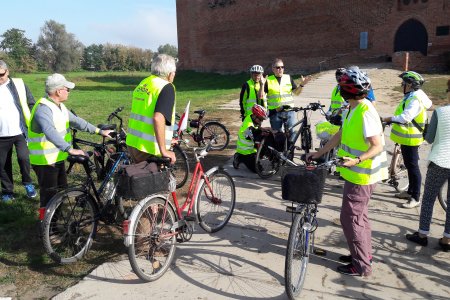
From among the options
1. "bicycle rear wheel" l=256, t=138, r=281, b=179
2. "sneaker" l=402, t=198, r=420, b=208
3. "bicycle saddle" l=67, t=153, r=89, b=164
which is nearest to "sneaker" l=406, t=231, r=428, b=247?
"sneaker" l=402, t=198, r=420, b=208

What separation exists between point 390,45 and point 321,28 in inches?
245

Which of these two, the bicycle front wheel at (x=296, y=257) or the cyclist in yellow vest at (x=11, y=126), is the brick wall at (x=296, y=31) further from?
the bicycle front wheel at (x=296, y=257)

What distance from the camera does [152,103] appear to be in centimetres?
373

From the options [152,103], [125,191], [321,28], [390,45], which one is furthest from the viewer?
[321,28]

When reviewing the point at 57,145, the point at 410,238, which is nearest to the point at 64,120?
the point at 57,145

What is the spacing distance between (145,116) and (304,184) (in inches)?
63.5

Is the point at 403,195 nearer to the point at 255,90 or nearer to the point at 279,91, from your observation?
the point at 279,91

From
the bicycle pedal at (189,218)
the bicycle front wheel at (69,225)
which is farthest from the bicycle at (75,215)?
the bicycle pedal at (189,218)

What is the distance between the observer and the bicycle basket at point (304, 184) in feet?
11.0

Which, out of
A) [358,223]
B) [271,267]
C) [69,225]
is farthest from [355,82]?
[69,225]

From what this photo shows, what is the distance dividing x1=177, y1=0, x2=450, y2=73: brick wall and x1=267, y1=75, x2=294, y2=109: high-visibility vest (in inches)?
832

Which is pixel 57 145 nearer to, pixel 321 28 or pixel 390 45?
pixel 390 45

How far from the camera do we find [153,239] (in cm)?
372

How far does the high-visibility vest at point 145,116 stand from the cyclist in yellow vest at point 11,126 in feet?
8.54
